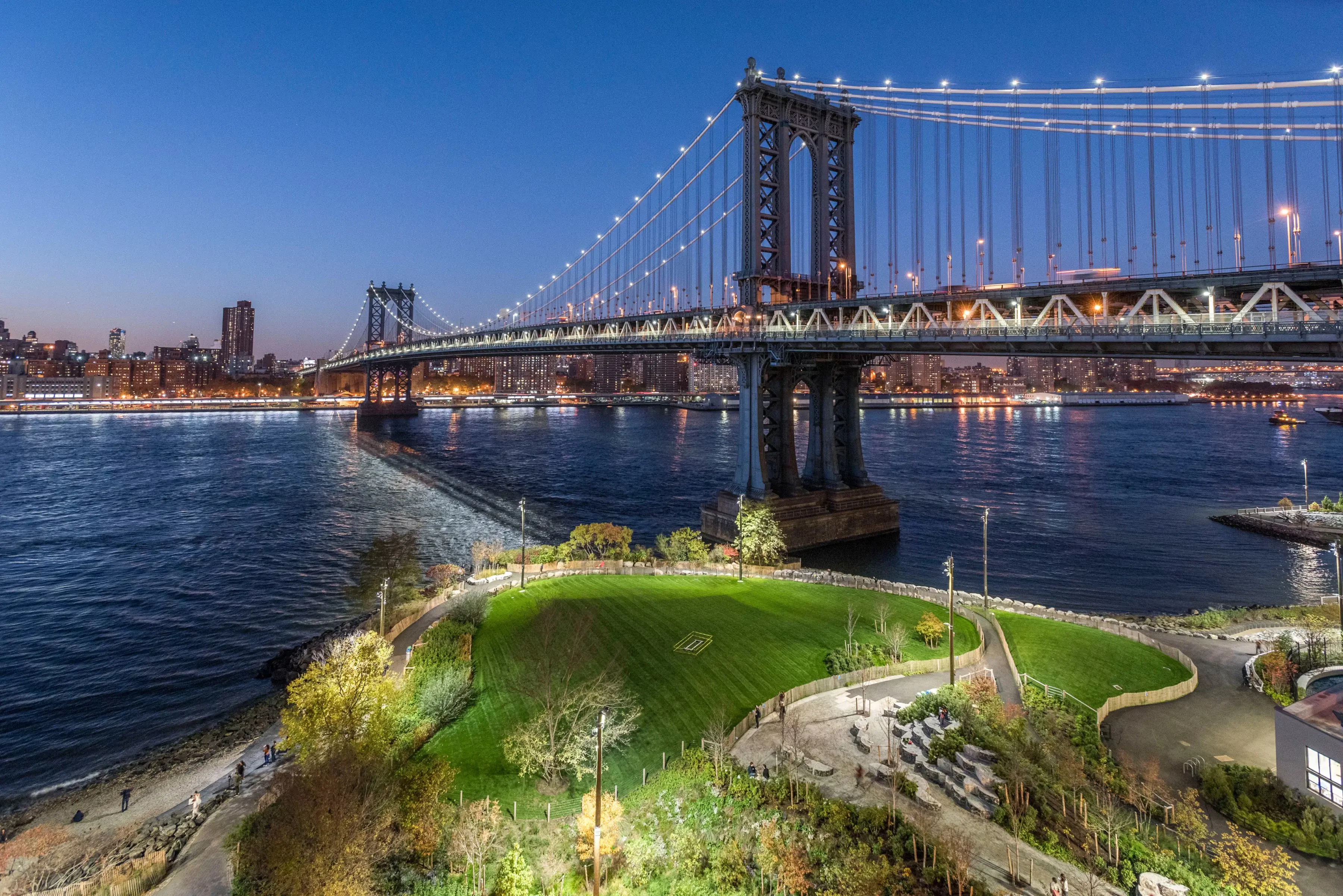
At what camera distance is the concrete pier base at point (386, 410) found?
17875 cm

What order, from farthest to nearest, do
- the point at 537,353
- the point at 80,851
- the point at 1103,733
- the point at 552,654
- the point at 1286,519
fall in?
the point at 537,353 < the point at 1286,519 < the point at 552,654 < the point at 1103,733 < the point at 80,851

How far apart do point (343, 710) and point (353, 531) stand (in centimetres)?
4422

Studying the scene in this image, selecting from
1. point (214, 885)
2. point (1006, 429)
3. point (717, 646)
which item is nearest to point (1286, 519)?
point (717, 646)

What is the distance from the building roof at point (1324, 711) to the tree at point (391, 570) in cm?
3628

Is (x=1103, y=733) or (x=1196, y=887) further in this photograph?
(x=1103, y=733)

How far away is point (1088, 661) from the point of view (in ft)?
83.1

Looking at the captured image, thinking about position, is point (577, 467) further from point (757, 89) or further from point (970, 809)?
point (970, 809)

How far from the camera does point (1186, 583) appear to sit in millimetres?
43719

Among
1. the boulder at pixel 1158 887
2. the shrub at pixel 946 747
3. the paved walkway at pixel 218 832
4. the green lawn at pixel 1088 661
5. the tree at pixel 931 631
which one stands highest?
the tree at pixel 931 631

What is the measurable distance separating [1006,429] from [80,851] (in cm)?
17711

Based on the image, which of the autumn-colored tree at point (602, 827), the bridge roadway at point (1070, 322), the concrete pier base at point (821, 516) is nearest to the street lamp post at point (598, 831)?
the autumn-colored tree at point (602, 827)

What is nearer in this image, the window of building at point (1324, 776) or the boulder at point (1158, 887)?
the boulder at point (1158, 887)

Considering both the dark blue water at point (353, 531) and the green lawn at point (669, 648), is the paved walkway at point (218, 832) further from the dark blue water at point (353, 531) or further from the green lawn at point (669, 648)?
the dark blue water at point (353, 531)

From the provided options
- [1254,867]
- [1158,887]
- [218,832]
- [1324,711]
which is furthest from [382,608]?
[1324,711]
